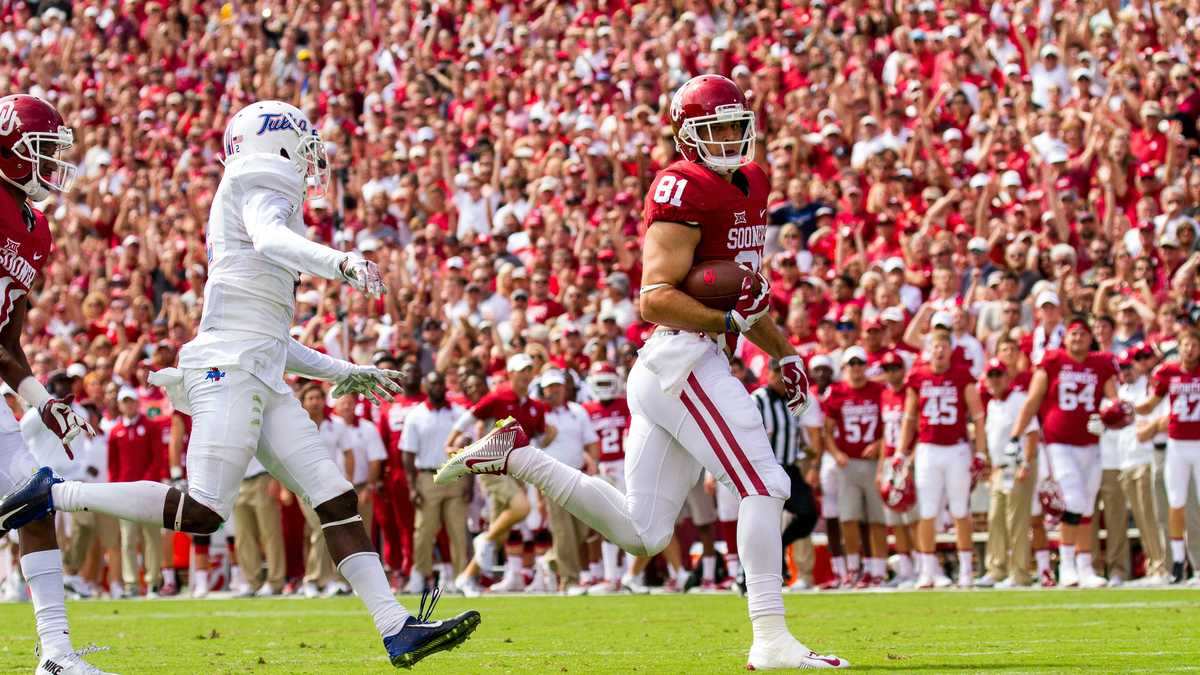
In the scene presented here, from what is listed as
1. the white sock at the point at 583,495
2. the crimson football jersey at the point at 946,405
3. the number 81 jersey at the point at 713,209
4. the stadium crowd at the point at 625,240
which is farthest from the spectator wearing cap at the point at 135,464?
the number 81 jersey at the point at 713,209

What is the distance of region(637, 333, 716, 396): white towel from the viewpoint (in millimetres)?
6375

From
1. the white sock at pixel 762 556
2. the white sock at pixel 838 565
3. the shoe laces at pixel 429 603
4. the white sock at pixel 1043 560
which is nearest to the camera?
the shoe laces at pixel 429 603

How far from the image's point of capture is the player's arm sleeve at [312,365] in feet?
21.9

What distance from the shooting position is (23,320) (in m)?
6.45

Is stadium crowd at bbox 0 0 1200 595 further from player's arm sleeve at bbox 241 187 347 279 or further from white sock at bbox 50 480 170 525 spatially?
white sock at bbox 50 480 170 525

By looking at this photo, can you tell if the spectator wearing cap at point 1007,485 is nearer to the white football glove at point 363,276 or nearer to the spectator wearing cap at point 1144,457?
the spectator wearing cap at point 1144,457

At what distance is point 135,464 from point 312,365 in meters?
10.1

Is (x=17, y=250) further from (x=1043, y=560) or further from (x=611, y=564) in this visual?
(x=1043, y=560)

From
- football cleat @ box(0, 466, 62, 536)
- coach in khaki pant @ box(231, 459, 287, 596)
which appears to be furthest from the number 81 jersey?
coach in khaki pant @ box(231, 459, 287, 596)

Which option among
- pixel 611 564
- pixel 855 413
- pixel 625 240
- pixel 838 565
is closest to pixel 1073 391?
pixel 855 413

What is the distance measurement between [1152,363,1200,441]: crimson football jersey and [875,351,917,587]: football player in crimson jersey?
1.97 m

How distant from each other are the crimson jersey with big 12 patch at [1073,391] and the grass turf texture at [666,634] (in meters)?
1.56

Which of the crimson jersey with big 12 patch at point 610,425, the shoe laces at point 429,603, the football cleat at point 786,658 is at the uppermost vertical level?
the crimson jersey with big 12 patch at point 610,425

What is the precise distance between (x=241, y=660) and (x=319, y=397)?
7385 millimetres
